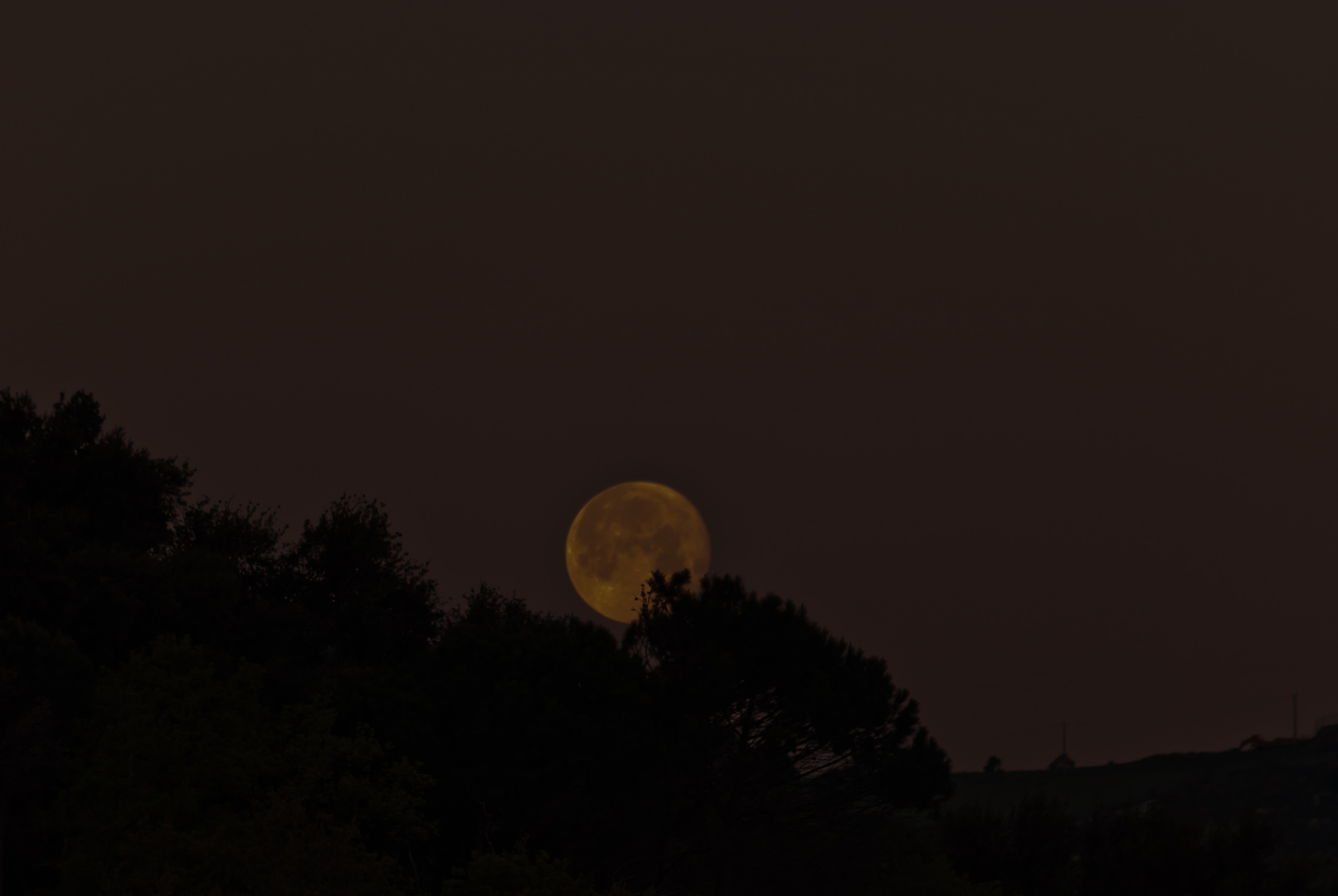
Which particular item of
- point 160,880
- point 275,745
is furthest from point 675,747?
point 160,880

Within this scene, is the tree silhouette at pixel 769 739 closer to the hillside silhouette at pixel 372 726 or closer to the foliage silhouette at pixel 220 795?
the hillside silhouette at pixel 372 726

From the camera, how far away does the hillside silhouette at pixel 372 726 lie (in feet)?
122

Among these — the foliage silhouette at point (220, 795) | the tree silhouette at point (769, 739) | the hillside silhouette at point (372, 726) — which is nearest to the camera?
the foliage silhouette at point (220, 795)

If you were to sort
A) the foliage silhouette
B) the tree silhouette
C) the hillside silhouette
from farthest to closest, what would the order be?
the tree silhouette
the hillside silhouette
the foliage silhouette

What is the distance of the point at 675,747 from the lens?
47531mm

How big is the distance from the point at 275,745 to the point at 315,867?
8.13 metres

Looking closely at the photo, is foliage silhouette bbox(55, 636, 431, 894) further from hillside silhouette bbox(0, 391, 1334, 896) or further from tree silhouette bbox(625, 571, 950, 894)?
tree silhouette bbox(625, 571, 950, 894)

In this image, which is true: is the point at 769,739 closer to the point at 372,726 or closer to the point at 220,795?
the point at 372,726

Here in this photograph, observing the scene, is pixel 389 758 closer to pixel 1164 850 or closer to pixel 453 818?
pixel 453 818

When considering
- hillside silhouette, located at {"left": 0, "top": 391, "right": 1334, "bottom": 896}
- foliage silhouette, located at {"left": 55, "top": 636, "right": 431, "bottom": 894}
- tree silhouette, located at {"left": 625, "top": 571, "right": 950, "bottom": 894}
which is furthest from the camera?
tree silhouette, located at {"left": 625, "top": 571, "right": 950, "bottom": 894}

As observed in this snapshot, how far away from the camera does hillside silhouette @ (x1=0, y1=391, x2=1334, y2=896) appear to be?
37250 mm

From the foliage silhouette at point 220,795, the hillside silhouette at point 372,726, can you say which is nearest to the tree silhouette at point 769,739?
the hillside silhouette at point 372,726

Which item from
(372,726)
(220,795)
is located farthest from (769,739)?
(220,795)

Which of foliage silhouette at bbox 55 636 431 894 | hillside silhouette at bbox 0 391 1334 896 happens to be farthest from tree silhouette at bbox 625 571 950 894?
foliage silhouette at bbox 55 636 431 894
